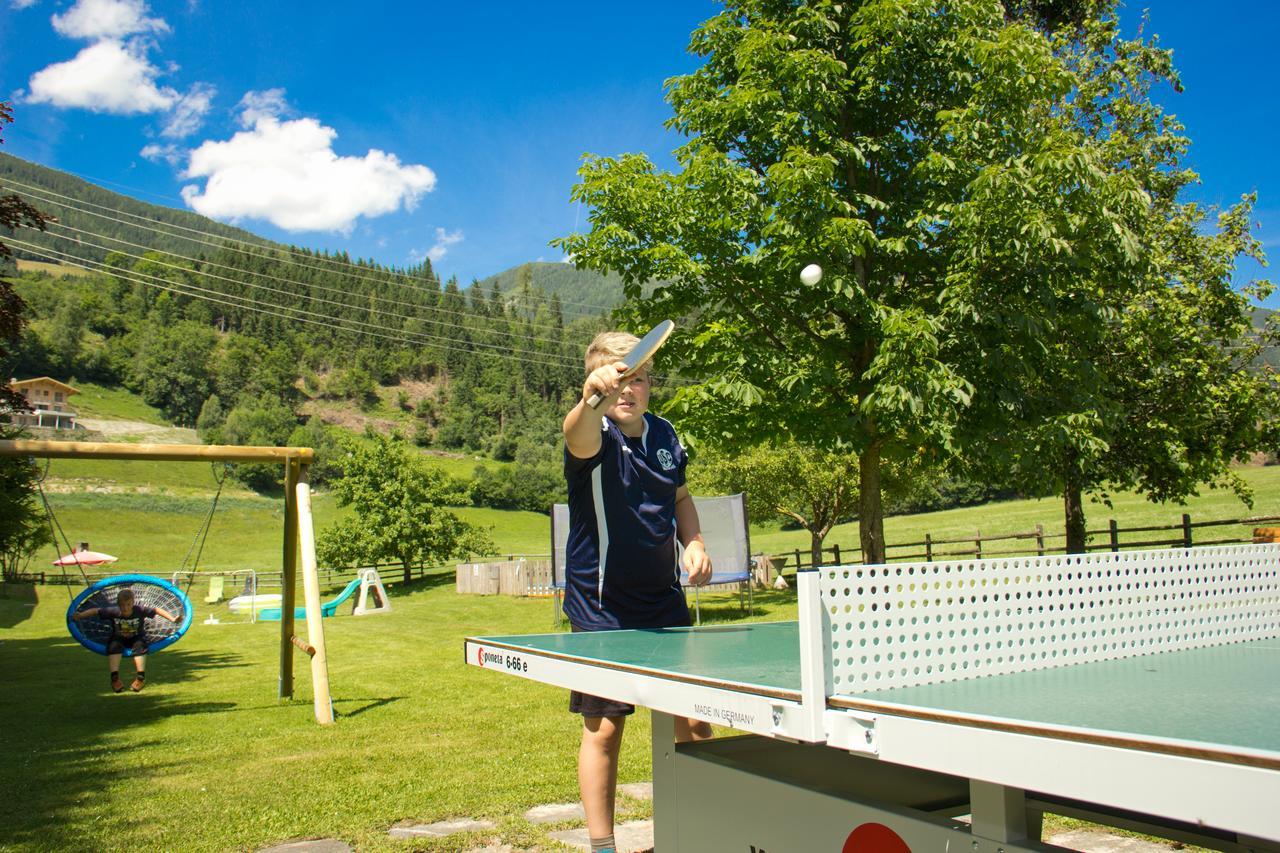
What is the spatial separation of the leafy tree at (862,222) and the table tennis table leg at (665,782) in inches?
338

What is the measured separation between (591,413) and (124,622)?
867 cm

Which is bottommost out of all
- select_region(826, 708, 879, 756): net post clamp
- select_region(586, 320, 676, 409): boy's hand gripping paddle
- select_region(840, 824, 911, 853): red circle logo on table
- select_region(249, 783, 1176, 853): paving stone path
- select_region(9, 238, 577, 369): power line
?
select_region(249, 783, 1176, 853): paving stone path

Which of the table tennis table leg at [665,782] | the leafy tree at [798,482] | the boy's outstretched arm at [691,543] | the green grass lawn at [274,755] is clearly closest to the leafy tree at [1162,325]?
the leafy tree at [798,482]

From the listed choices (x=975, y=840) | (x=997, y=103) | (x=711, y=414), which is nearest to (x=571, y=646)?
(x=975, y=840)

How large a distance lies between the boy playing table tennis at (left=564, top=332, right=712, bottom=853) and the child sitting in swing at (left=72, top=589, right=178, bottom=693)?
25.7 feet

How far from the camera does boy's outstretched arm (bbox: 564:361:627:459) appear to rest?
2.57 m

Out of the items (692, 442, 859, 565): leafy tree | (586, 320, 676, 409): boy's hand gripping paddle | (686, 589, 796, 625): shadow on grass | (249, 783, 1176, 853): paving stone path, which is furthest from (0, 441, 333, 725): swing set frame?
(692, 442, 859, 565): leafy tree

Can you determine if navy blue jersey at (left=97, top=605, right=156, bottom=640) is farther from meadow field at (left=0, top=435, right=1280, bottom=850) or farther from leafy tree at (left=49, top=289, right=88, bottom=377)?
leafy tree at (left=49, top=289, right=88, bottom=377)

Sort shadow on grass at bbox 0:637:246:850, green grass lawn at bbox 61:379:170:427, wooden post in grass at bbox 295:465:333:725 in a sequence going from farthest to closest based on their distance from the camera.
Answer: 1. green grass lawn at bbox 61:379:170:427
2. wooden post in grass at bbox 295:465:333:725
3. shadow on grass at bbox 0:637:246:850

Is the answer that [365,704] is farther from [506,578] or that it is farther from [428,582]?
[428,582]

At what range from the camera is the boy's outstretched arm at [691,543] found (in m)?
3.18

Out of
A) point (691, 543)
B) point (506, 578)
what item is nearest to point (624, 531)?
point (691, 543)

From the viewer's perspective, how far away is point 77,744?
6.53 metres

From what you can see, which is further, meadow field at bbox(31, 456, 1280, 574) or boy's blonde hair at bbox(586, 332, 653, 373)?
meadow field at bbox(31, 456, 1280, 574)
